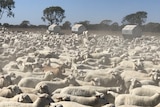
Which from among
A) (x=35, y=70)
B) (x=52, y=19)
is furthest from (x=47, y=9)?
(x=35, y=70)

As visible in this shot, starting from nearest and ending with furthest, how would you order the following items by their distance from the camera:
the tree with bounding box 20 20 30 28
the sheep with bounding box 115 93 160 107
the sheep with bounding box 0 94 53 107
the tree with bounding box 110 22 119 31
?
the sheep with bounding box 0 94 53 107, the sheep with bounding box 115 93 160 107, the tree with bounding box 110 22 119 31, the tree with bounding box 20 20 30 28

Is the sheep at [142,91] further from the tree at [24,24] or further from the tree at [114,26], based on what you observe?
the tree at [24,24]

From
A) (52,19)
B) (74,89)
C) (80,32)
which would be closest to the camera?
(74,89)

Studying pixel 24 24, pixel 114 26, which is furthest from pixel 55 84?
pixel 24 24

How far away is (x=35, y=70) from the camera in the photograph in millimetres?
14430

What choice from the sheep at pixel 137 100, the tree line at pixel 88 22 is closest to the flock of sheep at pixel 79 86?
the sheep at pixel 137 100

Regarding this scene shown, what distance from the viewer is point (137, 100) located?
9.17m

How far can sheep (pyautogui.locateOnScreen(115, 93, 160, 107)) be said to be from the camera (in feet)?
29.8

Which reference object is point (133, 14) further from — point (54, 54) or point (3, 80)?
point (3, 80)

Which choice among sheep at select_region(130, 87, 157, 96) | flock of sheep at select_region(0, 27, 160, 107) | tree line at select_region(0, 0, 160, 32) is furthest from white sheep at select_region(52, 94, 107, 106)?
tree line at select_region(0, 0, 160, 32)

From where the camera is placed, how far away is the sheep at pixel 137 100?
29.8 feet

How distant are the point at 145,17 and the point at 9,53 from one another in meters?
45.7

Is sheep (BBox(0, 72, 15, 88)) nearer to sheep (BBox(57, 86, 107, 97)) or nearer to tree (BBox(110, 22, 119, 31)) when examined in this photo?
sheep (BBox(57, 86, 107, 97))

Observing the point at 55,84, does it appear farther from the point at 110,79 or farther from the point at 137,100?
the point at 137,100
